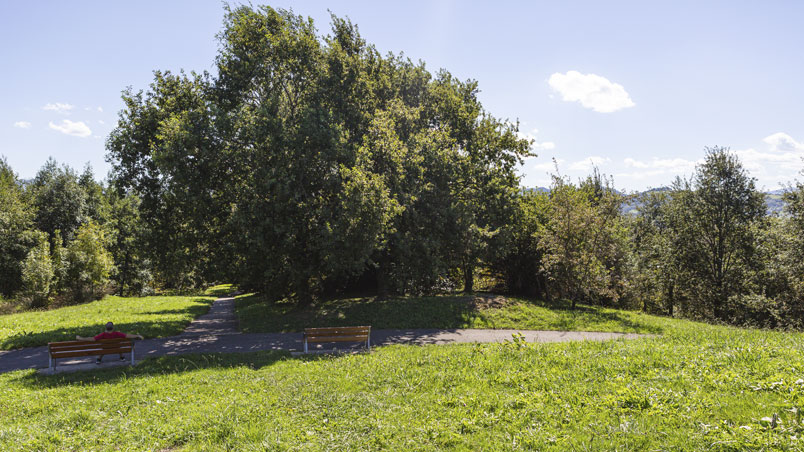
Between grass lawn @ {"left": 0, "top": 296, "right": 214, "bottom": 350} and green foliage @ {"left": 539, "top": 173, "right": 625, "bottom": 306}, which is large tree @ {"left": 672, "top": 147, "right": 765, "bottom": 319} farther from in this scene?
grass lawn @ {"left": 0, "top": 296, "right": 214, "bottom": 350}

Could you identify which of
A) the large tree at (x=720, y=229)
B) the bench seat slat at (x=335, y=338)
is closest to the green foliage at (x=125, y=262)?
the bench seat slat at (x=335, y=338)

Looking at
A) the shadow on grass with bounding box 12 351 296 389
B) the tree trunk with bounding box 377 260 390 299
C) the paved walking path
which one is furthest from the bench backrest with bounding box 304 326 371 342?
the tree trunk with bounding box 377 260 390 299

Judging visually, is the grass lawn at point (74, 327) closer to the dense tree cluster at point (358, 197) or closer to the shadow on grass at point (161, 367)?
the dense tree cluster at point (358, 197)

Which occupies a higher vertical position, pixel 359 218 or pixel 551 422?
pixel 359 218

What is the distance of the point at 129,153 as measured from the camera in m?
19.9

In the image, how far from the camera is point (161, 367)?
11.0 m

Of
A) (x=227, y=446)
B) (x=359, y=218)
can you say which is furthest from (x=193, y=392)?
(x=359, y=218)

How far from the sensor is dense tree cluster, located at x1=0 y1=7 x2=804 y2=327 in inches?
691

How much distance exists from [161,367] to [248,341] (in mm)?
4421

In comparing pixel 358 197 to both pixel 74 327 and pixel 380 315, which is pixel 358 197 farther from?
pixel 74 327

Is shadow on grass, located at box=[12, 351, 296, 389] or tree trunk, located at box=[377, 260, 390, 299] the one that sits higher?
tree trunk, located at box=[377, 260, 390, 299]

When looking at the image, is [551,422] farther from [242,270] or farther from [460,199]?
[460,199]

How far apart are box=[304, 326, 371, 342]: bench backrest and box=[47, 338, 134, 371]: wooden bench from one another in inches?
199

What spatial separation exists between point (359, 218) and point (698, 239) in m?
28.3
